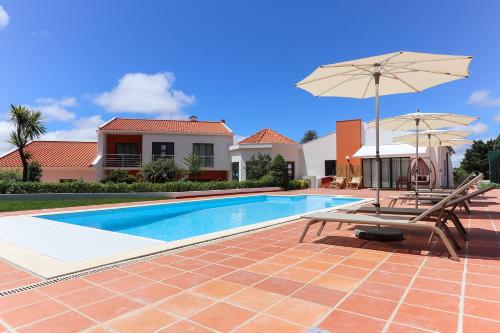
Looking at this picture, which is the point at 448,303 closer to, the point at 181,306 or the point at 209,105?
the point at 181,306

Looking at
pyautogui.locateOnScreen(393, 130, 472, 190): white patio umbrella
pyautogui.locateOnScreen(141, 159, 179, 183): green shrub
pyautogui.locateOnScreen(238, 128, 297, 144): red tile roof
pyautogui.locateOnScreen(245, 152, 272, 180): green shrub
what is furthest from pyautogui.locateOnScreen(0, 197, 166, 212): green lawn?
pyautogui.locateOnScreen(238, 128, 297, 144): red tile roof

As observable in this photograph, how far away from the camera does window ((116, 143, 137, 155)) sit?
108ft

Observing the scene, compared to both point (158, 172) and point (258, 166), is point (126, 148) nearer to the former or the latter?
point (158, 172)

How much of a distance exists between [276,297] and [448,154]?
3521 centimetres

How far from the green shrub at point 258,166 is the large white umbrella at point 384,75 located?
20.8 metres

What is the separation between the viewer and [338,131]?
104ft

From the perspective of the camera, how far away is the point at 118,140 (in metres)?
33.0

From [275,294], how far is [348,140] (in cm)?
2902

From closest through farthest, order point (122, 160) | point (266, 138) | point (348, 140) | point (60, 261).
Answer: point (60, 261)
point (348, 140)
point (122, 160)
point (266, 138)

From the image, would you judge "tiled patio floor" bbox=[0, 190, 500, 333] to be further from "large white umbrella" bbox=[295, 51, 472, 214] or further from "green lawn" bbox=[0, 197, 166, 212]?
"green lawn" bbox=[0, 197, 166, 212]

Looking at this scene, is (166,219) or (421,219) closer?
(421,219)

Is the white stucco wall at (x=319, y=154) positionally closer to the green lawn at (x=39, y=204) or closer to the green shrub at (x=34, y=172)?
the green lawn at (x=39, y=204)

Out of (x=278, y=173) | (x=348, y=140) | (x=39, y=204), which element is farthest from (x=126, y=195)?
(x=348, y=140)

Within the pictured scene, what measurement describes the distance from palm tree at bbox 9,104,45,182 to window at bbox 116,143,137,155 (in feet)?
30.7
